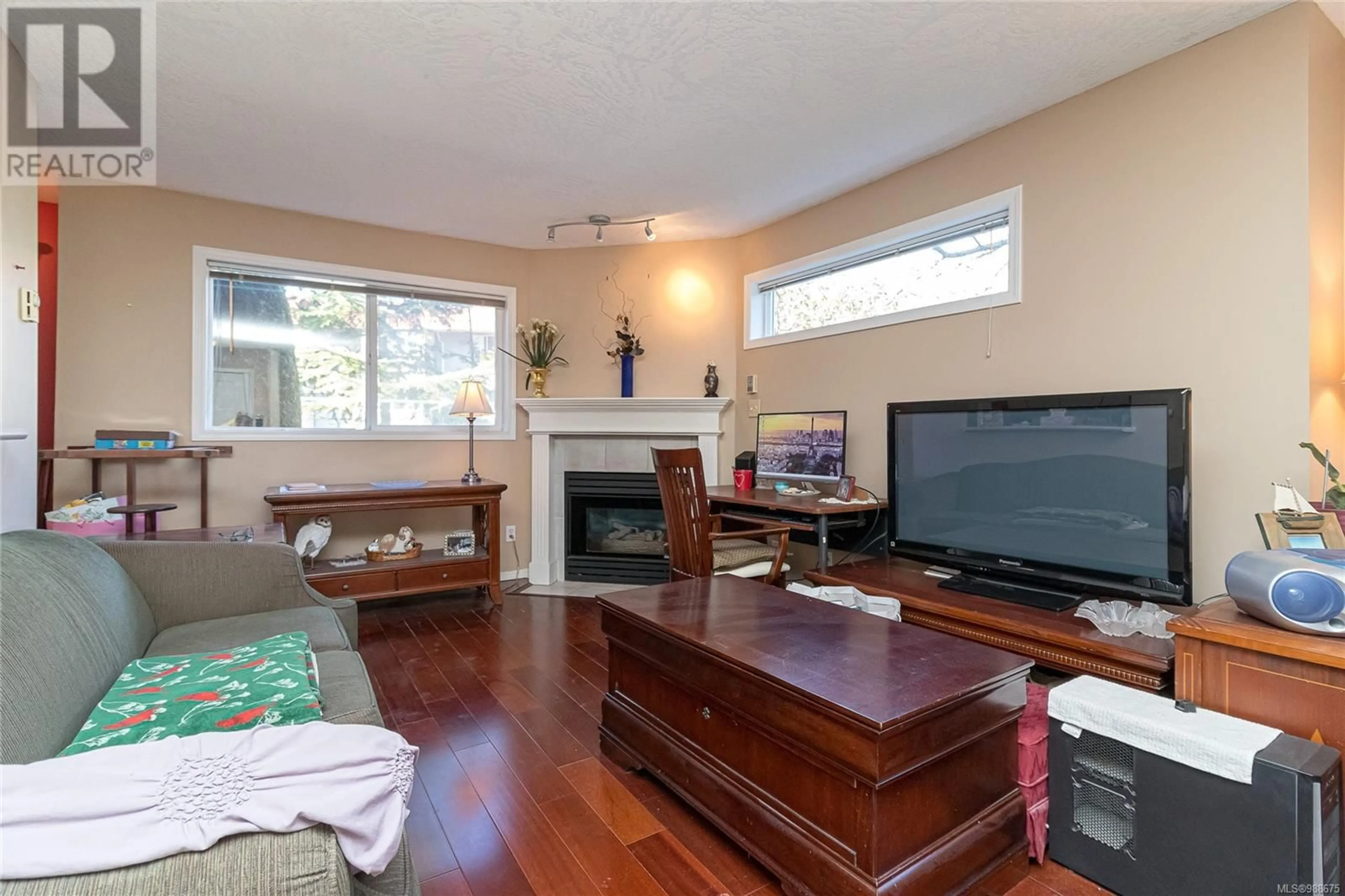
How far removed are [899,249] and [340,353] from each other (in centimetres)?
361

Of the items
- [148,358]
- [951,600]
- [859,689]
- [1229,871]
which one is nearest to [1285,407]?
[951,600]

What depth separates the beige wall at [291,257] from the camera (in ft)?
10.7

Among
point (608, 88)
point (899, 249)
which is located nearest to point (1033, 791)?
point (899, 249)

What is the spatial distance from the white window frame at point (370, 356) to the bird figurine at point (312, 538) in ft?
2.04

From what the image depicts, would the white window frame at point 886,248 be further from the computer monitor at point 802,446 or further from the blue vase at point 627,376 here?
the blue vase at point 627,376

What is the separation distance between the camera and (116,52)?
219 centimetres

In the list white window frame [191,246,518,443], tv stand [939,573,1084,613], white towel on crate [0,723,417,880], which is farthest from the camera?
white window frame [191,246,518,443]

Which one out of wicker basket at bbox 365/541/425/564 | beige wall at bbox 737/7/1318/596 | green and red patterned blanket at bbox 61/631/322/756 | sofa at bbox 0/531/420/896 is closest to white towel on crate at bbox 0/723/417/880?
sofa at bbox 0/531/420/896

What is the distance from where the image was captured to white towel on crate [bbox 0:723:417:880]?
75 centimetres

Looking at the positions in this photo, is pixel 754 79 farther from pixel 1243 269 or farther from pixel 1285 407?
pixel 1285 407

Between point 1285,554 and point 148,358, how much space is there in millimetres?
5064

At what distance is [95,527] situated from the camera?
2.65m

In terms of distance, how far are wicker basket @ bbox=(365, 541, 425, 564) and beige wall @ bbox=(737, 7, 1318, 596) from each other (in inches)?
132

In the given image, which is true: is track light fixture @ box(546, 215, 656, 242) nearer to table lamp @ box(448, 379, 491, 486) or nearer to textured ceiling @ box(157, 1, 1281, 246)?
textured ceiling @ box(157, 1, 1281, 246)
